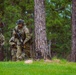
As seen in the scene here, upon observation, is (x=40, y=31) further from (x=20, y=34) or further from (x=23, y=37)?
(x=23, y=37)

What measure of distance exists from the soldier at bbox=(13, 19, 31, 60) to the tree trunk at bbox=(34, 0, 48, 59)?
105 centimetres

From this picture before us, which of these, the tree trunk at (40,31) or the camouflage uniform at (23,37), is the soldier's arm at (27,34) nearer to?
the camouflage uniform at (23,37)

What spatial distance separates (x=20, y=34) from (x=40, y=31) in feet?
4.62

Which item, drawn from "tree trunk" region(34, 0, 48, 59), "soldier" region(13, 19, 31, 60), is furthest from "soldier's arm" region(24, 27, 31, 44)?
"tree trunk" region(34, 0, 48, 59)

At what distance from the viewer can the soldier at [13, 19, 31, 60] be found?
16016mm

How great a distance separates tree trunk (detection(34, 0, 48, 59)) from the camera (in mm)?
14922

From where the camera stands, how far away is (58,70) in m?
9.07

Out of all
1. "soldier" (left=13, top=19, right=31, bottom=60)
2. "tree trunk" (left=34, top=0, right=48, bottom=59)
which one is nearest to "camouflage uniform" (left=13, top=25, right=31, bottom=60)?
"soldier" (left=13, top=19, right=31, bottom=60)

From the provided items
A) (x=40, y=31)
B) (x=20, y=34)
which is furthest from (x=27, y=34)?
(x=40, y=31)

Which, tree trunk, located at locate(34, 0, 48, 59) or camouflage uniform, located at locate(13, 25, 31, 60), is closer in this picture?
tree trunk, located at locate(34, 0, 48, 59)

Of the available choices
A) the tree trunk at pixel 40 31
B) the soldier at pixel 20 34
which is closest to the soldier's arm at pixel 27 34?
the soldier at pixel 20 34

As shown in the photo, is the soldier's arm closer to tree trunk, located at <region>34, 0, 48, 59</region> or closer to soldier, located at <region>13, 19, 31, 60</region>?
soldier, located at <region>13, 19, 31, 60</region>

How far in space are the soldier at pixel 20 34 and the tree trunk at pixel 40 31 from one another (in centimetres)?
105

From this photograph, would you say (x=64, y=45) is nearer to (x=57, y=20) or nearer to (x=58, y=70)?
(x=57, y=20)
